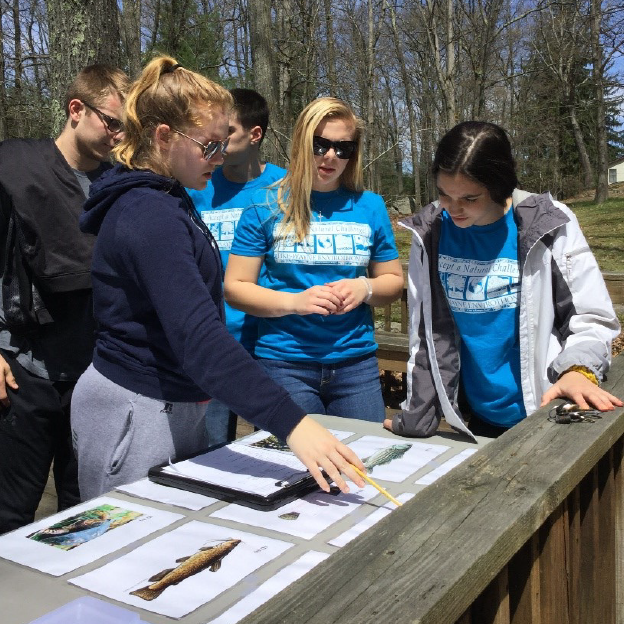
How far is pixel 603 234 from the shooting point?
54.0 ft

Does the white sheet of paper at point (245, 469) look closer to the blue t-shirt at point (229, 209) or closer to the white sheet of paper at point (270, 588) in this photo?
the white sheet of paper at point (270, 588)

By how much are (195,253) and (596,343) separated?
42.0 inches

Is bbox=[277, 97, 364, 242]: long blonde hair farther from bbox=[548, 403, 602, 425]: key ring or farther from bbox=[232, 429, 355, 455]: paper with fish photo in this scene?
bbox=[548, 403, 602, 425]: key ring

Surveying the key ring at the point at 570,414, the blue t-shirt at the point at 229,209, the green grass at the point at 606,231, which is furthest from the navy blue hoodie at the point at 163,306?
the green grass at the point at 606,231

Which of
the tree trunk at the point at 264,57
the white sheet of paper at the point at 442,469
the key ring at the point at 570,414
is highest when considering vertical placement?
the tree trunk at the point at 264,57

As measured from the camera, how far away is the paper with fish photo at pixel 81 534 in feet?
4.24

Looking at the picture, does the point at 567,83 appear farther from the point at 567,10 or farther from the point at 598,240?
the point at 598,240

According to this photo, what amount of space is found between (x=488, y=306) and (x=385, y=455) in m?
0.55

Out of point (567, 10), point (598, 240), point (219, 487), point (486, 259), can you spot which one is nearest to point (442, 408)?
point (486, 259)

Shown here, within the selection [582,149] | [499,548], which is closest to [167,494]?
[499,548]

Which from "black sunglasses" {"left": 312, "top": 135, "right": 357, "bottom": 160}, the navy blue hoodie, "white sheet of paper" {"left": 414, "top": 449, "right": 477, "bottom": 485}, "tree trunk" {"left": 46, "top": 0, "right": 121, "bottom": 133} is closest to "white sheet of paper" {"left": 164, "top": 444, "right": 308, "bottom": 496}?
the navy blue hoodie

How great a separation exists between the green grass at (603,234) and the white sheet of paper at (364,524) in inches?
295

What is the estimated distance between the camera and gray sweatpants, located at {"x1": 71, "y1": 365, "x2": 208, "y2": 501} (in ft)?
5.68

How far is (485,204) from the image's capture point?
2098mm
